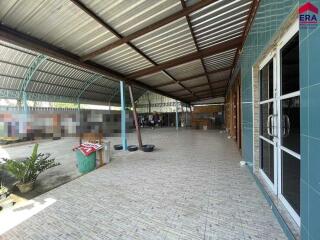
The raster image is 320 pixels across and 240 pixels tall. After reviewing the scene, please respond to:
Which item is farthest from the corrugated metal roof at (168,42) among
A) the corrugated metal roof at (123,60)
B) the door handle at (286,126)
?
the door handle at (286,126)

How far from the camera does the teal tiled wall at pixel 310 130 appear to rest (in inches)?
46.8

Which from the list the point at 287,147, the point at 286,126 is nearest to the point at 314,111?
the point at 286,126

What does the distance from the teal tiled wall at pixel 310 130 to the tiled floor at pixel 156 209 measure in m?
0.81

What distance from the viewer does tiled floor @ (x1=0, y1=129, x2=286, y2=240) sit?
2.10m

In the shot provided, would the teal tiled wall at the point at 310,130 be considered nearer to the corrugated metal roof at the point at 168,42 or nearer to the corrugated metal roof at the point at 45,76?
the corrugated metal roof at the point at 168,42

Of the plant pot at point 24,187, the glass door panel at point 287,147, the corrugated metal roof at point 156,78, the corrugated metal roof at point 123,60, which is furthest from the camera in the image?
the corrugated metal roof at point 156,78

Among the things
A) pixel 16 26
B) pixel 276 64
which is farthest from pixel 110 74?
pixel 276 64

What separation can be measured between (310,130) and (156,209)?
214 cm

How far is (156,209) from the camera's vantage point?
262 cm

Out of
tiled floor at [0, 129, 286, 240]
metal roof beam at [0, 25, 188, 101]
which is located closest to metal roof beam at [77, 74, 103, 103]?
metal roof beam at [0, 25, 188, 101]

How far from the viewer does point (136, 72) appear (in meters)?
6.77

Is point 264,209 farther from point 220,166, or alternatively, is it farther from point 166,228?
point 220,166

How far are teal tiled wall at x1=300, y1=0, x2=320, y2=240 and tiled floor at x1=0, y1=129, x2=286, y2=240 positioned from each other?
81 centimetres

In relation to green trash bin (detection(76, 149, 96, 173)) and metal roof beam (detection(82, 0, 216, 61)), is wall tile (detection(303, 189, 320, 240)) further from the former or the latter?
green trash bin (detection(76, 149, 96, 173))
